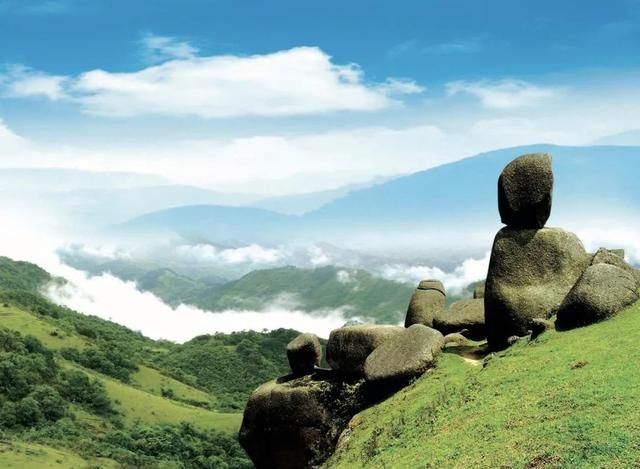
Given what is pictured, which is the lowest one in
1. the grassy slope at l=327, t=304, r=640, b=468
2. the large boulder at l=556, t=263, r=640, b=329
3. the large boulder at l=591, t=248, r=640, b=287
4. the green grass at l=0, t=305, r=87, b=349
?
the green grass at l=0, t=305, r=87, b=349

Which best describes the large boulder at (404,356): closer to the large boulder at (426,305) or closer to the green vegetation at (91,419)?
the large boulder at (426,305)

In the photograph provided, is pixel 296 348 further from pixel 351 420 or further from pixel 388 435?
pixel 388 435

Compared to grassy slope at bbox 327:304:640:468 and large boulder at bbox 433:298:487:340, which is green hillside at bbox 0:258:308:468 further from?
grassy slope at bbox 327:304:640:468

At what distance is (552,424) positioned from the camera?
19.1 meters

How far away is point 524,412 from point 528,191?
1442 centimetres

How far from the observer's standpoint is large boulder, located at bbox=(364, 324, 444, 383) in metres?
31.2

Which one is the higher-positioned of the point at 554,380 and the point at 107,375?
the point at 554,380

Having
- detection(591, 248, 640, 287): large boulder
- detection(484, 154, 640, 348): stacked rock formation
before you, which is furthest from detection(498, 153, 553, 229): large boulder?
detection(591, 248, 640, 287): large boulder

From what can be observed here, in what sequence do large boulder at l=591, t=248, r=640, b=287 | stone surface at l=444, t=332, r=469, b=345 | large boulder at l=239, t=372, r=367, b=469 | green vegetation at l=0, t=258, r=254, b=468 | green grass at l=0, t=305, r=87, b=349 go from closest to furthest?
large boulder at l=591, t=248, r=640, b=287 → large boulder at l=239, t=372, r=367, b=469 → stone surface at l=444, t=332, r=469, b=345 → green vegetation at l=0, t=258, r=254, b=468 → green grass at l=0, t=305, r=87, b=349

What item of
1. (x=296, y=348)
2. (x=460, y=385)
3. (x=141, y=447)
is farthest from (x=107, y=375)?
(x=460, y=385)

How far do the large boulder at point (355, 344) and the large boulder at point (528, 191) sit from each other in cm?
874

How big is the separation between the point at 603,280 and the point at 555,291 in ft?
9.45

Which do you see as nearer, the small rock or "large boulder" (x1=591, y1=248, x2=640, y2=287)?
the small rock

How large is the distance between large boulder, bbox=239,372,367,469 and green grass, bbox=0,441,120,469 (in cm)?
6239
